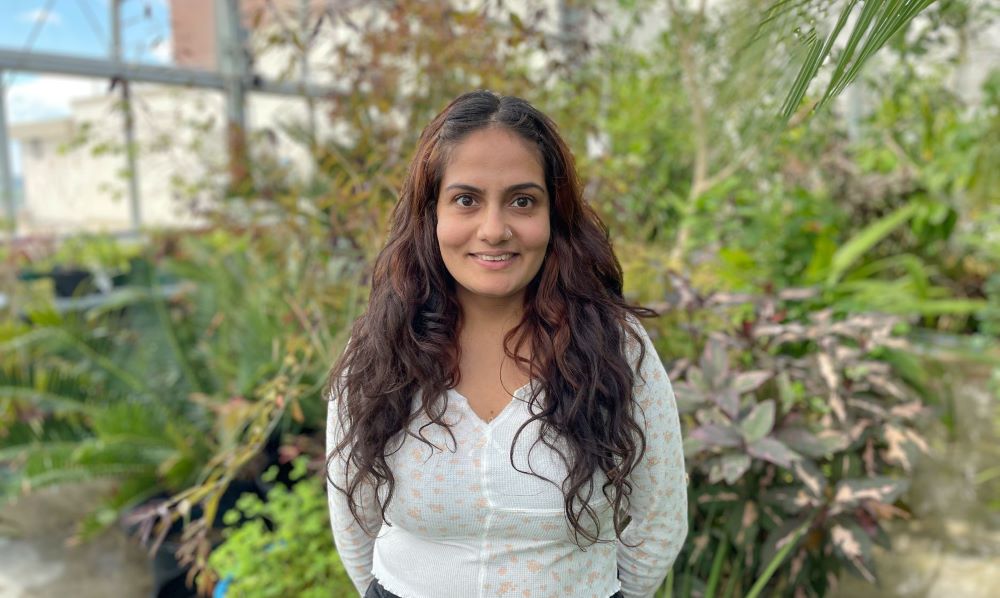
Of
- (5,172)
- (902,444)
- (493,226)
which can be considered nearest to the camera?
(493,226)

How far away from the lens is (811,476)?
165cm

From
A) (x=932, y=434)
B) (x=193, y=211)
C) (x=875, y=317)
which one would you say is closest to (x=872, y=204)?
(x=932, y=434)

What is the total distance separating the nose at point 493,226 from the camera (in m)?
0.95

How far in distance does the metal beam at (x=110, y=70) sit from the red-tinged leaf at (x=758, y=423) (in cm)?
246

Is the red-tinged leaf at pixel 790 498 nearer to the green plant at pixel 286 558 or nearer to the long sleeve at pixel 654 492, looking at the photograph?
the long sleeve at pixel 654 492

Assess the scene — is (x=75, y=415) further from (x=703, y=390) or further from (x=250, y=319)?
(x=703, y=390)

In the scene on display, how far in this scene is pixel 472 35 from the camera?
7.42 ft

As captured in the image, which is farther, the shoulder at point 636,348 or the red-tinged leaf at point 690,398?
the red-tinged leaf at point 690,398

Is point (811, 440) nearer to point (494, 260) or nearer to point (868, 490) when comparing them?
point (868, 490)

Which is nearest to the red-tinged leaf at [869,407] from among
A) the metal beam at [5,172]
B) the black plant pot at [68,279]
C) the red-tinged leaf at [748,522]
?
the red-tinged leaf at [748,522]

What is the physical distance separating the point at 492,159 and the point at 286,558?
51.5 inches

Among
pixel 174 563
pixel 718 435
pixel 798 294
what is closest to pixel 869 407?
pixel 798 294

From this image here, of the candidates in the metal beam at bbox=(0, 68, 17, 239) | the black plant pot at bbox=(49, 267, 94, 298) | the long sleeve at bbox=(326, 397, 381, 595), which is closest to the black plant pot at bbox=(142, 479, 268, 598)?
the long sleeve at bbox=(326, 397, 381, 595)

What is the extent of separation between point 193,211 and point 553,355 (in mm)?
3060
